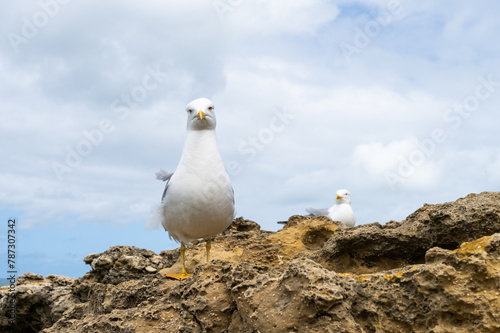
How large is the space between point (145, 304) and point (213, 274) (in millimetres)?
891

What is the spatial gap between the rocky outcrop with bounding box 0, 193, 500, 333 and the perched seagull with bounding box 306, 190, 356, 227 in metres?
9.42

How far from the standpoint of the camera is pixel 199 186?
636cm

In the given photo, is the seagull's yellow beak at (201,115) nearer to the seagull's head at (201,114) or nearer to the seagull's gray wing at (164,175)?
the seagull's head at (201,114)

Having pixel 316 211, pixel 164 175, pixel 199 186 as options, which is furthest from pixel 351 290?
pixel 316 211

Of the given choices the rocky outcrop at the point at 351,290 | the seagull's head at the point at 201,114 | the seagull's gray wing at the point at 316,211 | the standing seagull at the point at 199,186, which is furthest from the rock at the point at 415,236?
the seagull's gray wing at the point at 316,211

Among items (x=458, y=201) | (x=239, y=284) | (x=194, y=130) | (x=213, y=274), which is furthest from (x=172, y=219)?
(x=458, y=201)

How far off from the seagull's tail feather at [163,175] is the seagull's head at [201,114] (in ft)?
3.32

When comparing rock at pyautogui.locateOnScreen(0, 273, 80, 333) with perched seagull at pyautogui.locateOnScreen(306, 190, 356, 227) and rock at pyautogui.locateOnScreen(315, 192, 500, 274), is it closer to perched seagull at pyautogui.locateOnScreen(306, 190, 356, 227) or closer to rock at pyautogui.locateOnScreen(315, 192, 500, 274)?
rock at pyautogui.locateOnScreen(315, 192, 500, 274)

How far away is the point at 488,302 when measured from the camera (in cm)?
295

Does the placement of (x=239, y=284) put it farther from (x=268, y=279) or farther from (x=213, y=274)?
(x=213, y=274)

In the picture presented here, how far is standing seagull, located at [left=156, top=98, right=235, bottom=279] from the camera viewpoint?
638 centimetres

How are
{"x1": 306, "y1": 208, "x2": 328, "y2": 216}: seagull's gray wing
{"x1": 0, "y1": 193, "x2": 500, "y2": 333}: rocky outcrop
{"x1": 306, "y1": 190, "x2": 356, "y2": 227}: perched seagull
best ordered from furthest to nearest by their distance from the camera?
{"x1": 306, "y1": 190, "x2": 356, "y2": 227}: perched seagull
{"x1": 306, "y1": 208, "x2": 328, "y2": 216}: seagull's gray wing
{"x1": 0, "y1": 193, "x2": 500, "y2": 333}: rocky outcrop

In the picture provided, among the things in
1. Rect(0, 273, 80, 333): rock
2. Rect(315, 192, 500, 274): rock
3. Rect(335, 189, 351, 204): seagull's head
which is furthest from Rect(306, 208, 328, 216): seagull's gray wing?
Rect(315, 192, 500, 274): rock

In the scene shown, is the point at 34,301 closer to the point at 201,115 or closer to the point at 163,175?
the point at 163,175
